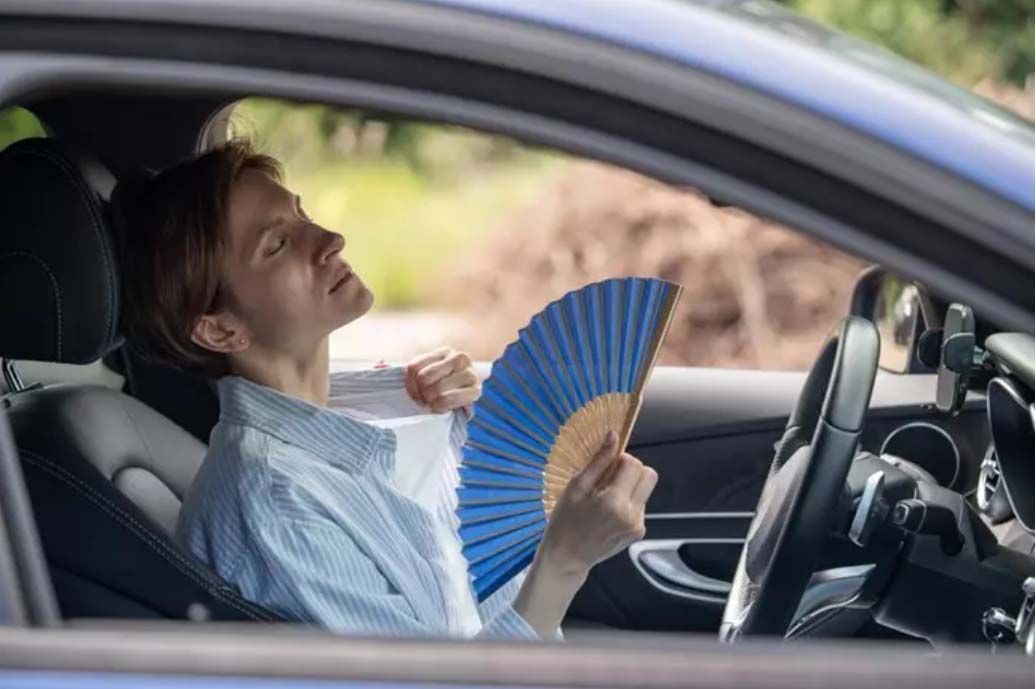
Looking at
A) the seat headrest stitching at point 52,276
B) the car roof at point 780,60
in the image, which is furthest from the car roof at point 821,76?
the seat headrest stitching at point 52,276

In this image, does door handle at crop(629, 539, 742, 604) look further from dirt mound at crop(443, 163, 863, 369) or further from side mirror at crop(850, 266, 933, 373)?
dirt mound at crop(443, 163, 863, 369)

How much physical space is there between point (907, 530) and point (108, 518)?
1000 millimetres

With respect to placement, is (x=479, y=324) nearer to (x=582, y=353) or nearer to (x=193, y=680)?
(x=582, y=353)

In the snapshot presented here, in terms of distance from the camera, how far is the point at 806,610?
262cm

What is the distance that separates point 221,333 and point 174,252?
4.9 inches

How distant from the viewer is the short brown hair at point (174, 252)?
2426mm

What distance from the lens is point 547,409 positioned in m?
2.46

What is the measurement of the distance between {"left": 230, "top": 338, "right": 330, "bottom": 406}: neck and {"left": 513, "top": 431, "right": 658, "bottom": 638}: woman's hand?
1.53 ft

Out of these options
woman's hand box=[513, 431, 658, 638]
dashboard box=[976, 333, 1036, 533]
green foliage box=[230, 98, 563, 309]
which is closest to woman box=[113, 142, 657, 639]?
woman's hand box=[513, 431, 658, 638]

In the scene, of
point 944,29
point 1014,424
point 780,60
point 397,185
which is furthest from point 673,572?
point 397,185

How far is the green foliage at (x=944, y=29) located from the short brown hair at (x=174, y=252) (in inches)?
267

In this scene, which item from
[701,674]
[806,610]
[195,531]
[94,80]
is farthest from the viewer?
[806,610]

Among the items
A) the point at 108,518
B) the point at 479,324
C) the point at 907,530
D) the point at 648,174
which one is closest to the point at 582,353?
the point at 907,530

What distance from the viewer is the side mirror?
333cm
